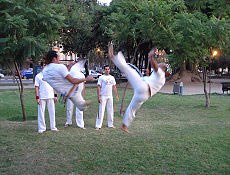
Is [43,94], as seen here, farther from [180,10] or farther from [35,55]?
[180,10]

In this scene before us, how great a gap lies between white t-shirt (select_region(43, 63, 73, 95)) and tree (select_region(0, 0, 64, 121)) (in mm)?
4616

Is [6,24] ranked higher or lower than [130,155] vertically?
higher

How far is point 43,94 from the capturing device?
10.4 m

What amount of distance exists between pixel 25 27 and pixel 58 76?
18.0 feet

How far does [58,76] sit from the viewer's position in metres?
6.96

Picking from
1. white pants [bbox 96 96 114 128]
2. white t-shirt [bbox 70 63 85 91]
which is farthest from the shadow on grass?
white t-shirt [bbox 70 63 85 91]

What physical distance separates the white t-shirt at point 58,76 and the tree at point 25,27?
4.62m

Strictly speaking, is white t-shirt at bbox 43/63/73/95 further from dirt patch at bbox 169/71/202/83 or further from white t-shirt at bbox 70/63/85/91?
dirt patch at bbox 169/71/202/83

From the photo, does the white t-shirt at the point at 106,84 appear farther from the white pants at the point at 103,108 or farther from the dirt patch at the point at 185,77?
the dirt patch at the point at 185,77

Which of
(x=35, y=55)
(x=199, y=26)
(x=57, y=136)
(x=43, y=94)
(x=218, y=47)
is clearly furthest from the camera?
(x=218, y=47)

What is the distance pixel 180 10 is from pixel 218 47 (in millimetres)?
2400

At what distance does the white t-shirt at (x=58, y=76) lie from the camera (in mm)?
6918

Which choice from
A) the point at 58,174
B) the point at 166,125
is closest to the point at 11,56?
the point at 166,125

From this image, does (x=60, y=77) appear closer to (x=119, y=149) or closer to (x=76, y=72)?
(x=76, y=72)
